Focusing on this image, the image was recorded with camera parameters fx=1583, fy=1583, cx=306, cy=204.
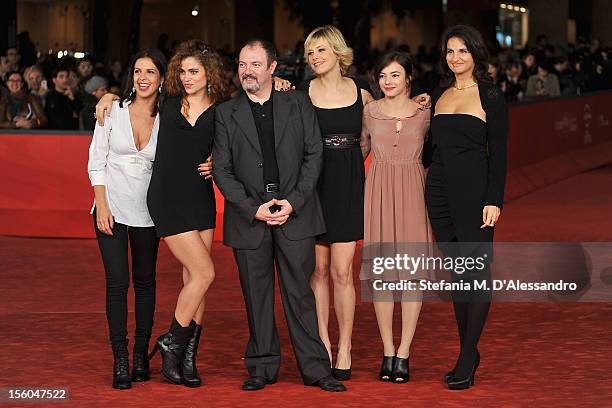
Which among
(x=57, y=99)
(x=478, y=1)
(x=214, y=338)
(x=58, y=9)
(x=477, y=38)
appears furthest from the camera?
(x=478, y=1)

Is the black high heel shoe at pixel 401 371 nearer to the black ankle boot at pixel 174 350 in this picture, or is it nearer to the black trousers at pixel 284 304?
the black trousers at pixel 284 304

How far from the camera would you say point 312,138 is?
883 centimetres

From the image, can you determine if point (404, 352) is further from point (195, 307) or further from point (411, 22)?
point (411, 22)

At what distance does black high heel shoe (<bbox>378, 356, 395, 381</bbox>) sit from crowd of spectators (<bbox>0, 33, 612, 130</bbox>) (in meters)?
1.64

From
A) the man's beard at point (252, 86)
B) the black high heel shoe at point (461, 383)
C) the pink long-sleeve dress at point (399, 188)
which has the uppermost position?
the man's beard at point (252, 86)

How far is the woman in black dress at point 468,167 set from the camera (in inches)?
345

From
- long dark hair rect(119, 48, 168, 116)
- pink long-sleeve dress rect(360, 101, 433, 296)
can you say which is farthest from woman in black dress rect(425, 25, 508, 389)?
long dark hair rect(119, 48, 168, 116)

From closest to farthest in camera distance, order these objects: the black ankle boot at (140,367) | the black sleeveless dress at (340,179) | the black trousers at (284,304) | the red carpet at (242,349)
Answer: the red carpet at (242,349), the black trousers at (284,304), the black sleeveless dress at (340,179), the black ankle boot at (140,367)

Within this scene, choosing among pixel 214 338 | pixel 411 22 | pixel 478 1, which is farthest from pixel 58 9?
pixel 214 338

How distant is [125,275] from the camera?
29.6ft

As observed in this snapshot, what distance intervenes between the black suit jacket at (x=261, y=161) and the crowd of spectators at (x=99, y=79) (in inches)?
32.6

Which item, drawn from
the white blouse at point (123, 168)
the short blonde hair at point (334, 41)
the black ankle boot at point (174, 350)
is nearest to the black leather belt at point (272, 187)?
the white blouse at point (123, 168)

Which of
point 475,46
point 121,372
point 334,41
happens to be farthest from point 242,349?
point 475,46

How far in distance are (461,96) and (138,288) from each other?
7.09 feet
